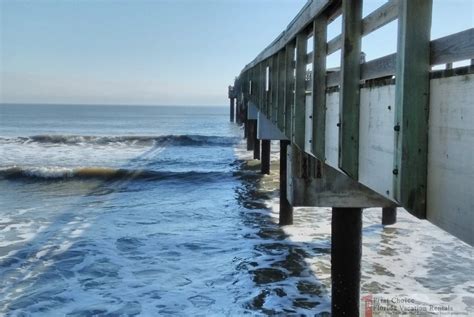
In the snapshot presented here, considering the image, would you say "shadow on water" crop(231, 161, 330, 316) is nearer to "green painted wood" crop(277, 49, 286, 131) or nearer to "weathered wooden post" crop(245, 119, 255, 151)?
"green painted wood" crop(277, 49, 286, 131)

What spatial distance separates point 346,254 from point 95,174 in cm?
1784

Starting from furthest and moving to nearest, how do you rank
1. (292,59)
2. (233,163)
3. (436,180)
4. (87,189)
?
(233,163) → (87,189) → (292,59) → (436,180)

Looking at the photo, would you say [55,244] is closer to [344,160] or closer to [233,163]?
[344,160]

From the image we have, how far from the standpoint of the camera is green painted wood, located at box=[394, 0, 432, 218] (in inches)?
85.8

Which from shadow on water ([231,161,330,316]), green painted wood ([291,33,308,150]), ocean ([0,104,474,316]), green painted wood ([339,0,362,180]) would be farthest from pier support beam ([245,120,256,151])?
green painted wood ([339,0,362,180])

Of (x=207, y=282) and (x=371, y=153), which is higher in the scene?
(x=371, y=153)

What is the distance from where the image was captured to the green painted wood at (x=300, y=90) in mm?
5332

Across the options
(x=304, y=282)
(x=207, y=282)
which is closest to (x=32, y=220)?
(x=207, y=282)

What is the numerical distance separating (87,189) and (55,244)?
26.4 feet

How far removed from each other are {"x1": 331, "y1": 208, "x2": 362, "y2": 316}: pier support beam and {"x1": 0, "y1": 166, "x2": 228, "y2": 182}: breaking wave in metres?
14.9

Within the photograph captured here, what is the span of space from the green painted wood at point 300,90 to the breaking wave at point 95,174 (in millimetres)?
15459

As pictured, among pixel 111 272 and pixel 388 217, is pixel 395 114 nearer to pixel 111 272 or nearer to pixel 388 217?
pixel 111 272

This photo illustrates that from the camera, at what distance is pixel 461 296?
736 centimetres

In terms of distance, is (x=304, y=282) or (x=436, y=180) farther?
(x=304, y=282)
